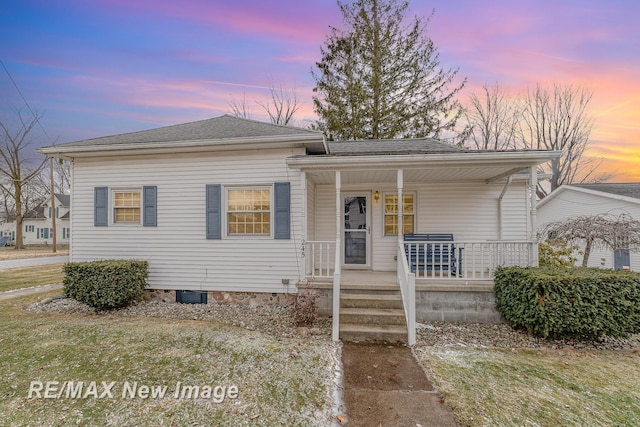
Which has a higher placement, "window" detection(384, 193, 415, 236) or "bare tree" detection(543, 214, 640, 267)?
"window" detection(384, 193, 415, 236)

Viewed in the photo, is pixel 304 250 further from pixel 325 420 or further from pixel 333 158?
pixel 325 420

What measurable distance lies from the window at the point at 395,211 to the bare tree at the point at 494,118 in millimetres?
15149

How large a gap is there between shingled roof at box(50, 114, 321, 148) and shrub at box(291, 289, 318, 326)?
328 centimetres

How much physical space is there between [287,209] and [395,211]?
3.00 meters

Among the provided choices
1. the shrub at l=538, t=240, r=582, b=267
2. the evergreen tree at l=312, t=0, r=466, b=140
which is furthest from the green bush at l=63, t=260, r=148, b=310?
the evergreen tree at l=312, t=0, r=466, b=140

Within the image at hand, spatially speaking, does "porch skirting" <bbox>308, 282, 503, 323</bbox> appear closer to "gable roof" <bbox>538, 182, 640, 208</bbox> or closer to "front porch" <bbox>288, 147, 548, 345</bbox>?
"front porch" <bbox>288, 147, 548, 345</bbox>

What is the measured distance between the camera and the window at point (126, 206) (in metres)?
7.11

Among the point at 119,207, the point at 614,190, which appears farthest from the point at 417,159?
the point at 614,190

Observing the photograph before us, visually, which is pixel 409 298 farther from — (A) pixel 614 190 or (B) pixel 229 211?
(A) pixel 614 190

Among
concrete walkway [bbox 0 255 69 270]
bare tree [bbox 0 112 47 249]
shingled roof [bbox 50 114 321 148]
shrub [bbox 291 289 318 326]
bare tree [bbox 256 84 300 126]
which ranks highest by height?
bare tree [bbox 256 84 300 126]

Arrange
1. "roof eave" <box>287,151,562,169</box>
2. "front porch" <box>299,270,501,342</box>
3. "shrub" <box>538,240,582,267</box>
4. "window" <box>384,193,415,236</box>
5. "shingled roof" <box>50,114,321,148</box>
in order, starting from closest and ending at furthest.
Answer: "front porch" <box>299,270,501,342</box>, "roof eave" <box>287,151,562,169</box>, "shingled roof" <box>50,114,321,148</box>, "shrub" <box>538,240,582,267</box>, "window" <box>384,193,415,236</box>

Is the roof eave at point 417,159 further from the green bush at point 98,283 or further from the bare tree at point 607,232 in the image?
the green bush at point 98,283

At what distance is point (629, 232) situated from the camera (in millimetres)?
6289

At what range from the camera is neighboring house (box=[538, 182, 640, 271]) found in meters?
11.0
